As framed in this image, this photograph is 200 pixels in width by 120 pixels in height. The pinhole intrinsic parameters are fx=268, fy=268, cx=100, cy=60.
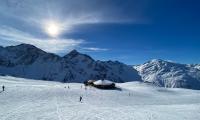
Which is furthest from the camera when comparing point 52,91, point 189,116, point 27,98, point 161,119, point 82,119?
point 52,91

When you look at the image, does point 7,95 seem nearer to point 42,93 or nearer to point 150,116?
point 42,93

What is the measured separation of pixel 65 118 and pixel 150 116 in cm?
1305

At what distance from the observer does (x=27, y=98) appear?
53562 millimetres

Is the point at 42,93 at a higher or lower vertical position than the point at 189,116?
higher

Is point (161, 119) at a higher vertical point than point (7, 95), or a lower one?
lower

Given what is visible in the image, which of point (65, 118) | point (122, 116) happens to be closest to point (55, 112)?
point (65, 118)

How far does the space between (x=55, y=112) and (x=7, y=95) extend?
19488 mm

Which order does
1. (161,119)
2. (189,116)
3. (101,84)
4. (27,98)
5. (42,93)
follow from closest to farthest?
(161,119) < (189,116) < (27,98) < (42,93) < (101,84)

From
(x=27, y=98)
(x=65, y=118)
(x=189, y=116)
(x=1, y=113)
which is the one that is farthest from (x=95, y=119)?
(x=27, y=98)

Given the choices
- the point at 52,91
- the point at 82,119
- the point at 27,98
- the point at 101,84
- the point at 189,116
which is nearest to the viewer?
the point at 82,119

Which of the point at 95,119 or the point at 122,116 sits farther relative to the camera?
the point at 122,116

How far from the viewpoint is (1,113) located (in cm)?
3600

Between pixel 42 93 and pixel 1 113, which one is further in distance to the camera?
pixel 42 93

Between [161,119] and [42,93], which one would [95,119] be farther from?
[42,93]
